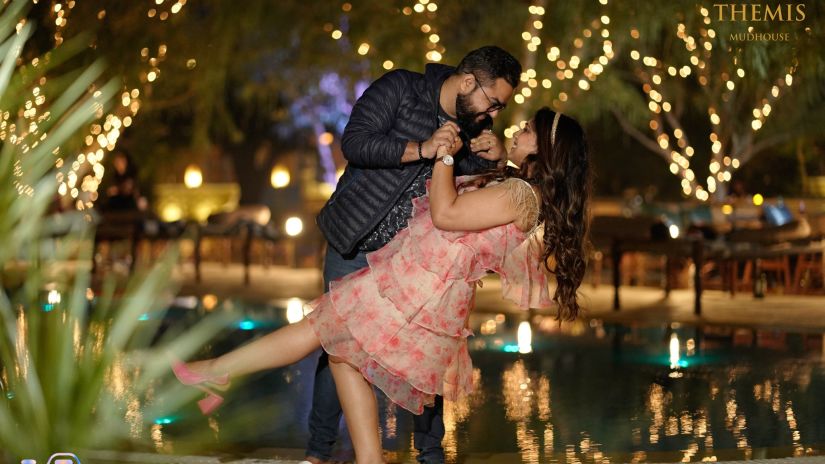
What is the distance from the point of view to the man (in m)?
5.41

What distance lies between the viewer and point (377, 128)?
563cm

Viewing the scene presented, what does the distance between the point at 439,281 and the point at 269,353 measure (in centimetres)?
79

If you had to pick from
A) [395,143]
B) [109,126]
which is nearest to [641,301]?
[109,126]

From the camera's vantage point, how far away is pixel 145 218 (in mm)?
17125

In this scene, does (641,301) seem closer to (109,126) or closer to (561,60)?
(109,126)

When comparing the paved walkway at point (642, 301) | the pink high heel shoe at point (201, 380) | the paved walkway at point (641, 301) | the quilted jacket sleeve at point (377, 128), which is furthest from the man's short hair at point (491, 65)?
the paved walkway at point (642, 301)

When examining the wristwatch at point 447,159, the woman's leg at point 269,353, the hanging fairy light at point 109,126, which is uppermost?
the hanging fairy light at point 109,126

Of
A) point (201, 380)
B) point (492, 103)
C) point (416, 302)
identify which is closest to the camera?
point (416, 302)

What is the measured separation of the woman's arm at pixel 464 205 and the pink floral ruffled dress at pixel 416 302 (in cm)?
6

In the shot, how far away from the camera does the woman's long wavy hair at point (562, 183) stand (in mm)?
5387

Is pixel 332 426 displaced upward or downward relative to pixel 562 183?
downward

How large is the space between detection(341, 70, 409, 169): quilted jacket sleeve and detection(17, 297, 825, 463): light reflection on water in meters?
1.43

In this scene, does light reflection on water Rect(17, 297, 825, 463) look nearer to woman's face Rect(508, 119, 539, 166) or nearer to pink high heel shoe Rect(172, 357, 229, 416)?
pink high heel shoe Rect(172, 357, 229, 416)

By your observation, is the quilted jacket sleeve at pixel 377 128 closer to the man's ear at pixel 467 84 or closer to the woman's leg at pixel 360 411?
the man's ear at pixel 467 84
